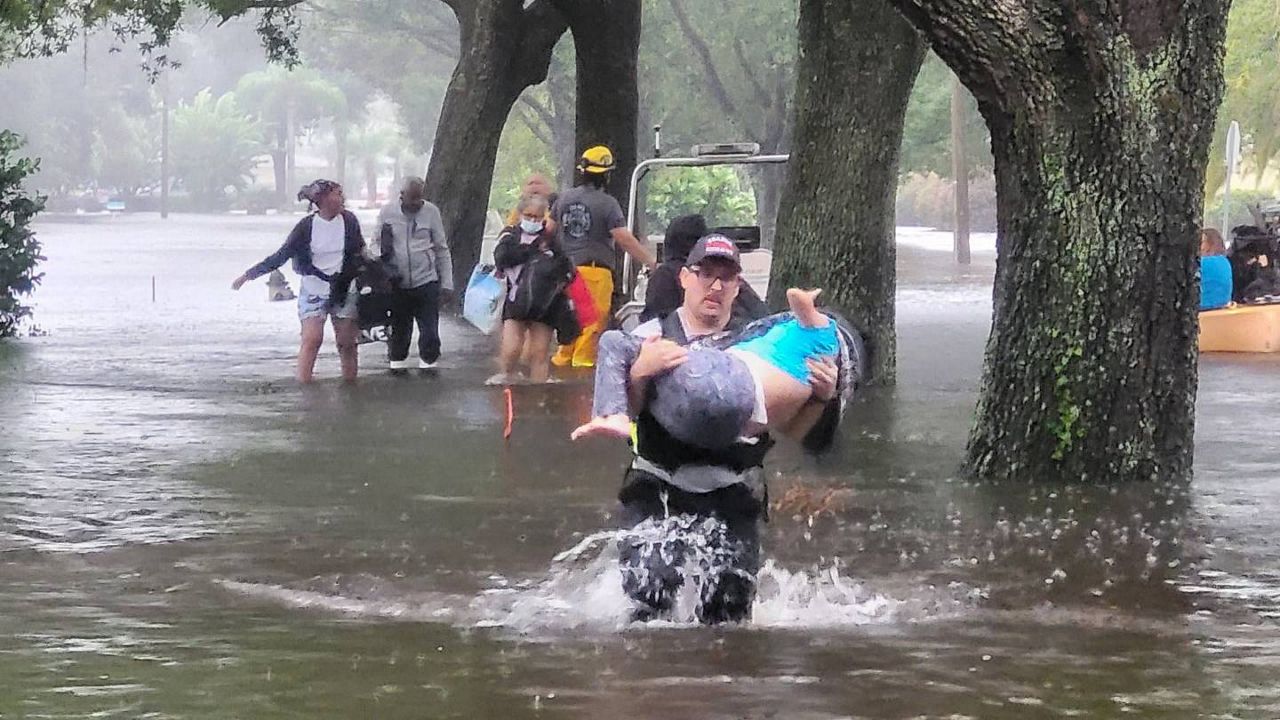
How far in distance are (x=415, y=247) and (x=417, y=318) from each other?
84 cm

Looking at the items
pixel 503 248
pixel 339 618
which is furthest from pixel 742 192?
pixel 339 618

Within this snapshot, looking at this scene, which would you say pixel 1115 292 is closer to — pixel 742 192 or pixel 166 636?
pixel 166 636

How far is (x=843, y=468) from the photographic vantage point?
12.7m

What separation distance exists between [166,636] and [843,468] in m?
5.61

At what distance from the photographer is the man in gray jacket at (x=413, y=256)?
17.5 metres

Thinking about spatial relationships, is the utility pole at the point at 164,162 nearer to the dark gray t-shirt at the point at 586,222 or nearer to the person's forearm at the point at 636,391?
the dark gray t-shirt at the point at 586,222

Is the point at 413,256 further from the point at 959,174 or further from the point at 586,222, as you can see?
the point at 959,174

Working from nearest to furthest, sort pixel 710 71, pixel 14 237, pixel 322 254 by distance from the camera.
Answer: pixel 322 254, pixel 14 237, pixel 710 71

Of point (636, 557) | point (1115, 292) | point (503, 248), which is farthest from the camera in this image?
point (503, 248)

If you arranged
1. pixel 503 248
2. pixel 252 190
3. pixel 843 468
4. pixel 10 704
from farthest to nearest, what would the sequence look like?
pixel 252 190
pixel 503 248
pixel 843 468
pixel 10 704

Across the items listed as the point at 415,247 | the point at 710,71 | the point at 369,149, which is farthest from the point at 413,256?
the point at 369,149

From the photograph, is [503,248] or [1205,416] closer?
[1205,416]

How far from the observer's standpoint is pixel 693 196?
52.0 meters

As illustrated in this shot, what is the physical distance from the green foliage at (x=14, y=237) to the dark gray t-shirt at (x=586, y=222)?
704 cm
